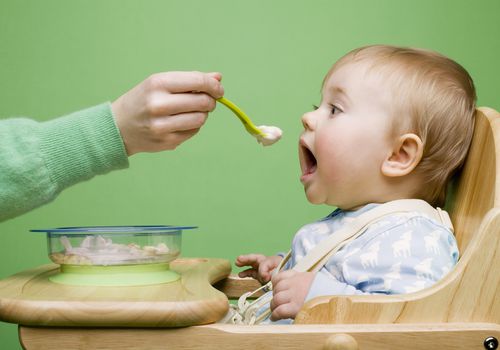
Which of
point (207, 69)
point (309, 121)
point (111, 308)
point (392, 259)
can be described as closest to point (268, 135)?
point (309, 121)

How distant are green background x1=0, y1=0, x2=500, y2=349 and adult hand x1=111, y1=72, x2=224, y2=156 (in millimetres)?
736

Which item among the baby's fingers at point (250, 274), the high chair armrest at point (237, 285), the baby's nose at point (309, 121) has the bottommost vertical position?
the high chair armrest at point (237, 285)

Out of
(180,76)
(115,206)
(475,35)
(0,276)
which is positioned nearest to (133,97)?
(180,76)

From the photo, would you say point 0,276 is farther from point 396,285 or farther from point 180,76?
point 396,285

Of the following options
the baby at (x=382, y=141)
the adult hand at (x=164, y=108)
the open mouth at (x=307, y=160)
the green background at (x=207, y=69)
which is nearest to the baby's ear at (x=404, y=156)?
the baby at (x=382, y=141)

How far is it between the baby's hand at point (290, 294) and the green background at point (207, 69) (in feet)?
2.65

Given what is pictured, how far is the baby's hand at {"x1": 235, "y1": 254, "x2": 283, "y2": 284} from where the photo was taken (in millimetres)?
1048

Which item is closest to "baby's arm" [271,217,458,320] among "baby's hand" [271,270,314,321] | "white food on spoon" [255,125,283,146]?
"baby's hand" [271,270,314,321]

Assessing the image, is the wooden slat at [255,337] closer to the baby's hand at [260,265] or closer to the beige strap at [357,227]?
the beige strap at [357,227]

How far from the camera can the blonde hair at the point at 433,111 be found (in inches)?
33.2

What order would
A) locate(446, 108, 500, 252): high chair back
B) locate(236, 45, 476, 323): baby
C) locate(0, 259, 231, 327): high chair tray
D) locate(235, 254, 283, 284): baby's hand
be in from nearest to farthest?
locate(0, 259, 231, 327): high chair tray
locate(446, 108, 500, 252): high chair back
locate(236, 45, 476, 323): baby
locate(235, 254, 283, 284): baby's hand

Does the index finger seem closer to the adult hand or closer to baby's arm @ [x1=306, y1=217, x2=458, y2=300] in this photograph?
the adult hand

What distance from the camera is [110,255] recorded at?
0.78 meters

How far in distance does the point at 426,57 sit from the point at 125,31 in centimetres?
89
